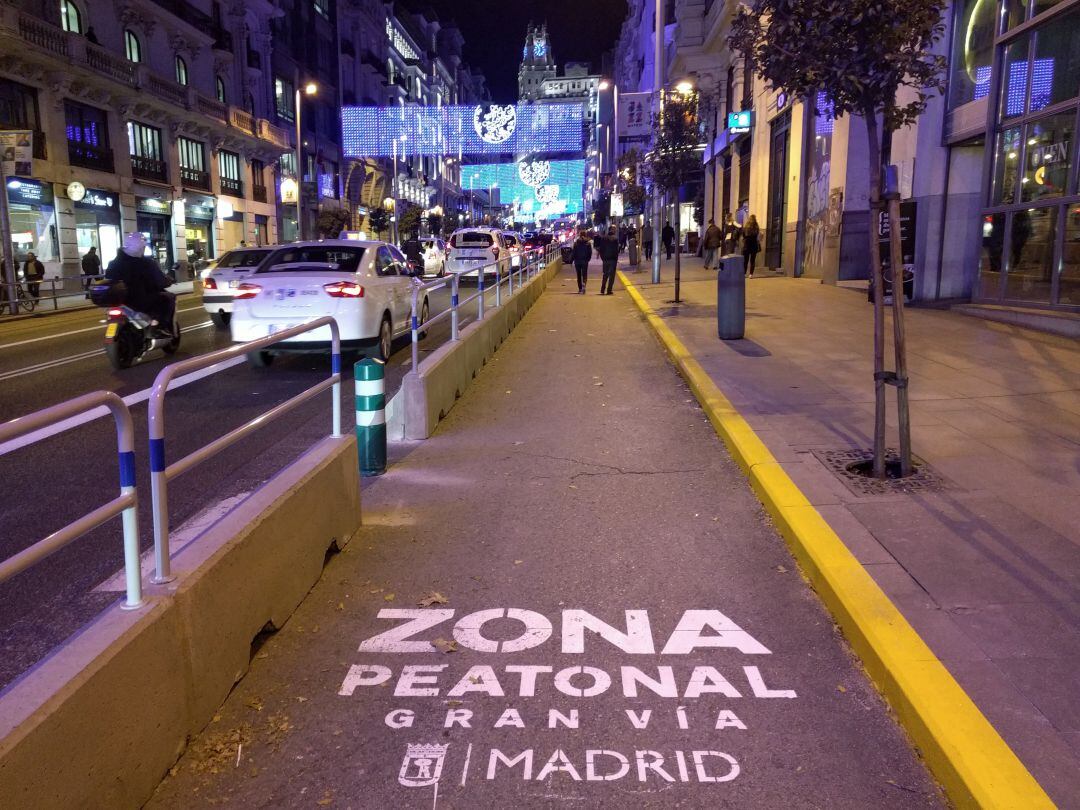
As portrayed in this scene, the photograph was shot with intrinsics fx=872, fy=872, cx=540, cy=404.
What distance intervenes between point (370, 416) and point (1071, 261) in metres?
11.0

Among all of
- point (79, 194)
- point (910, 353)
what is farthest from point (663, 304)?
point (79, 194)

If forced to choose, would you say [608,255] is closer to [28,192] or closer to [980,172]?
[980,172]

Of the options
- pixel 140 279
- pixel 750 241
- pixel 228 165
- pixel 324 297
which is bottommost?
pixel 324 297

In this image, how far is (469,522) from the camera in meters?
5.60

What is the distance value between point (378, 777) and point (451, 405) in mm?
6176

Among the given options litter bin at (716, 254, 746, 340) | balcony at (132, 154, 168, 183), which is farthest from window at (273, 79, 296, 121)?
litter bin at (716, 254, 746, 340)

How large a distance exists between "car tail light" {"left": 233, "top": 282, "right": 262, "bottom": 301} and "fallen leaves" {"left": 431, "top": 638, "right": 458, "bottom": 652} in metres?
7.80

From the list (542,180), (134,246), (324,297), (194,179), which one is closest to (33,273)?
(134,246)

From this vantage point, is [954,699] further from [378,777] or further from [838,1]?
[838,1]

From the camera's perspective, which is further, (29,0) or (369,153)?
(369,153)

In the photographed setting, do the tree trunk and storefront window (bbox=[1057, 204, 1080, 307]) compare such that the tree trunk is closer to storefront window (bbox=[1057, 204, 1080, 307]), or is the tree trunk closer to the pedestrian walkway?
the pedestrian walkway

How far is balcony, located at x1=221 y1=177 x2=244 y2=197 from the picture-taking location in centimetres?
4259

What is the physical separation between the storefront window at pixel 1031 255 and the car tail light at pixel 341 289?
402 inches

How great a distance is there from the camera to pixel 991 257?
48.5ft
